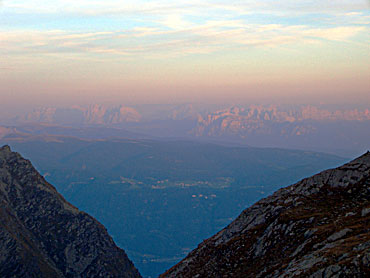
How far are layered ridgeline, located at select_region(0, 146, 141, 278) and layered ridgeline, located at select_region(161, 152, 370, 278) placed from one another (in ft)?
255

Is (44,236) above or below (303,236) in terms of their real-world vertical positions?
below

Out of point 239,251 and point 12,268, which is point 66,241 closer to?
point 12,268

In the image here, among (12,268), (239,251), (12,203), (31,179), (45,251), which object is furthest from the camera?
(31,179)

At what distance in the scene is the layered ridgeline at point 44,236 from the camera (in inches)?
4653

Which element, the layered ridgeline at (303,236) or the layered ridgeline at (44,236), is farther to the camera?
the layered ridgeline at (44,236)

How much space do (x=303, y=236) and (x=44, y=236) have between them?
11467cm

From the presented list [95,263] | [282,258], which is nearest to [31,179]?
[95,263]

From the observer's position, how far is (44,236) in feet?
440

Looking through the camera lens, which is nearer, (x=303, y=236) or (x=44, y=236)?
(x=303, y=236)

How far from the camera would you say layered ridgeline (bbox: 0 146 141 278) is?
11819 centimetres

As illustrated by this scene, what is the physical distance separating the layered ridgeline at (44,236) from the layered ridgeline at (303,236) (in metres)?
77.6

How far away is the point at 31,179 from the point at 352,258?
14445cm

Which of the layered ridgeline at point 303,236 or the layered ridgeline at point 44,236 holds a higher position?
the layered ridgeline at point 303,236

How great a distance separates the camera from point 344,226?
124 ft
